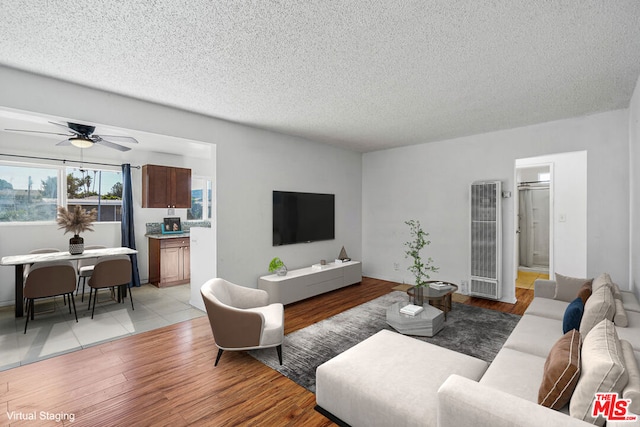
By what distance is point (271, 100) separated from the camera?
3307 millimetres

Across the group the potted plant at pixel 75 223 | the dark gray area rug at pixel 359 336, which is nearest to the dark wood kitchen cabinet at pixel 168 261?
the potted plant at pixel 75 223

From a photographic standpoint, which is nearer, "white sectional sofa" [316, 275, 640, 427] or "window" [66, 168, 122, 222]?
"white sectional sofa" [316, 275, 640, 427]

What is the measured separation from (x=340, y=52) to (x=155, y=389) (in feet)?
9.97

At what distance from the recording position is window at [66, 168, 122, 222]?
16.6 feet

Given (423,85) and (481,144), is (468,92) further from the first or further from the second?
(481,144)

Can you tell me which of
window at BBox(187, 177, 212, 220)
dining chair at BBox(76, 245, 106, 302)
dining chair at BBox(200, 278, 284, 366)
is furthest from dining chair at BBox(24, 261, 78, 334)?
window at BBox(187, 177, 212, 220)

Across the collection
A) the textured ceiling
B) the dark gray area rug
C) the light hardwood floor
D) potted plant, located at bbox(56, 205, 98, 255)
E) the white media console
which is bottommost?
the light hardwood floor

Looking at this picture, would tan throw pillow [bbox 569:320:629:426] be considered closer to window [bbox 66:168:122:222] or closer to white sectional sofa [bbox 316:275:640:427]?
white sectional sofa [bbox 316:275:640:427]

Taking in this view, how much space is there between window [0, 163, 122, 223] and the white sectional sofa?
5.36m

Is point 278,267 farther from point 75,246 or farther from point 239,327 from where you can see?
point 75,246

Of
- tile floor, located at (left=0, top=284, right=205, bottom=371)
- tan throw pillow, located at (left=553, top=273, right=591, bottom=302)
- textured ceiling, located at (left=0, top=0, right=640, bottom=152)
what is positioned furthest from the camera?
tan throw pillow, located at (left=553, top=273, right=591, bottom=302)

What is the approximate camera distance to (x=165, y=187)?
577 cm

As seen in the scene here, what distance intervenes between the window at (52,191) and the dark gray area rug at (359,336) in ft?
14.5

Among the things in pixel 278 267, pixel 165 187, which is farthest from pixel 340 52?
pixel 165 187
